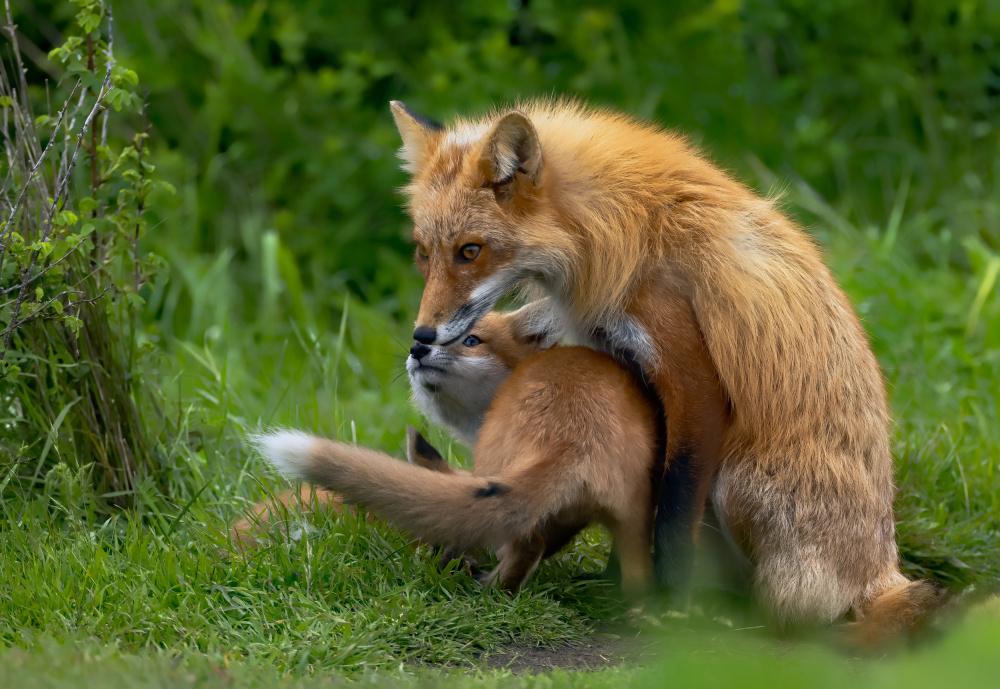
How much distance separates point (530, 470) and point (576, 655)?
2.31 feet

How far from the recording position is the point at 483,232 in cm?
383

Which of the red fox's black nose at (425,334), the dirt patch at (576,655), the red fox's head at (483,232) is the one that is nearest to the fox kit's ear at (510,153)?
the red fox's head at (483,232)

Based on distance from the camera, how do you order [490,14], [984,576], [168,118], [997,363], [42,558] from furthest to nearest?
[168,118] → [490,14] → [997,363] → [984,576] → [42,558]

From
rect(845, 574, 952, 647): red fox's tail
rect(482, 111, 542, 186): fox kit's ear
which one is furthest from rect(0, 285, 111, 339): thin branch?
rect(845, 574, 952, 647): red fox's tail

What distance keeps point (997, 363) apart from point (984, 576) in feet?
7.39

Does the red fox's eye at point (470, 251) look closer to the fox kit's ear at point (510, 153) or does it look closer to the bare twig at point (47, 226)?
the fox kit's ear at point (510, 153)

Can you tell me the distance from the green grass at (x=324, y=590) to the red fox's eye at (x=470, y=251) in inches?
46.5

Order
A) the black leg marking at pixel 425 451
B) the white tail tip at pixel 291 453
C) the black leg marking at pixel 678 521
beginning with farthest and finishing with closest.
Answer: the black leg marking at pixel 425 451, the black leg marking at pixel 678 521, the white tail tip at pixel 291 453

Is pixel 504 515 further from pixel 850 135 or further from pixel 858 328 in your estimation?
pixel 850 135

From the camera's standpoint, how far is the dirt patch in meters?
3.30

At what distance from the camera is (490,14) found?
842 centimetres

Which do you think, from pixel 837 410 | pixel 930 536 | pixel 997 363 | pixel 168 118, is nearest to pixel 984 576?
pixel 930 536

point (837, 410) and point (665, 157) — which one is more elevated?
point (665, 157)

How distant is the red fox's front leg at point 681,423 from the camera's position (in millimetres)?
3646
